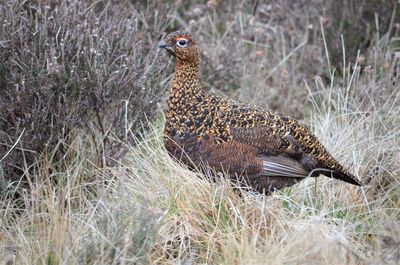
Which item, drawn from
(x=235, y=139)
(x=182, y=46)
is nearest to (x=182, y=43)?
(x=182, y=46)

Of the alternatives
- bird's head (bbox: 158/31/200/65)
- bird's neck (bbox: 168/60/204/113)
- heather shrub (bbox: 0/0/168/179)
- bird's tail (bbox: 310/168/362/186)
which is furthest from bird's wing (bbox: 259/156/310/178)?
heather shrub (bbox: 0/0/168/179)

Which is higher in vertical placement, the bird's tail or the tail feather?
the tail feather

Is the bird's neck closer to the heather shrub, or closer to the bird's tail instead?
the heather shrub

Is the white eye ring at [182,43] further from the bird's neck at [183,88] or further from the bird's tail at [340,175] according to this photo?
the bird's tail at [340,175]

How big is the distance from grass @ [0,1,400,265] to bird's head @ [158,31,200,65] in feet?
1.90

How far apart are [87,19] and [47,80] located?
2.30 ft

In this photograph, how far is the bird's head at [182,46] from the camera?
4.61 metres

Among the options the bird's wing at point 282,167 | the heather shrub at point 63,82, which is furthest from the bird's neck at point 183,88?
the bird's wing at point 282,167

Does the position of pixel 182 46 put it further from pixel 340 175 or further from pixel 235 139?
pixel 340 175

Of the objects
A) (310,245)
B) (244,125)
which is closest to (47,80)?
(244,125)

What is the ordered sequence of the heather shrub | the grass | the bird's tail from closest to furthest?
the grass, the heather shrub, the bird's tail

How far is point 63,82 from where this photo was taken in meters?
4.68

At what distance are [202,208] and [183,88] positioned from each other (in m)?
0.72

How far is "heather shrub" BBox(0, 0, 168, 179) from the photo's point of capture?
15.0ft
